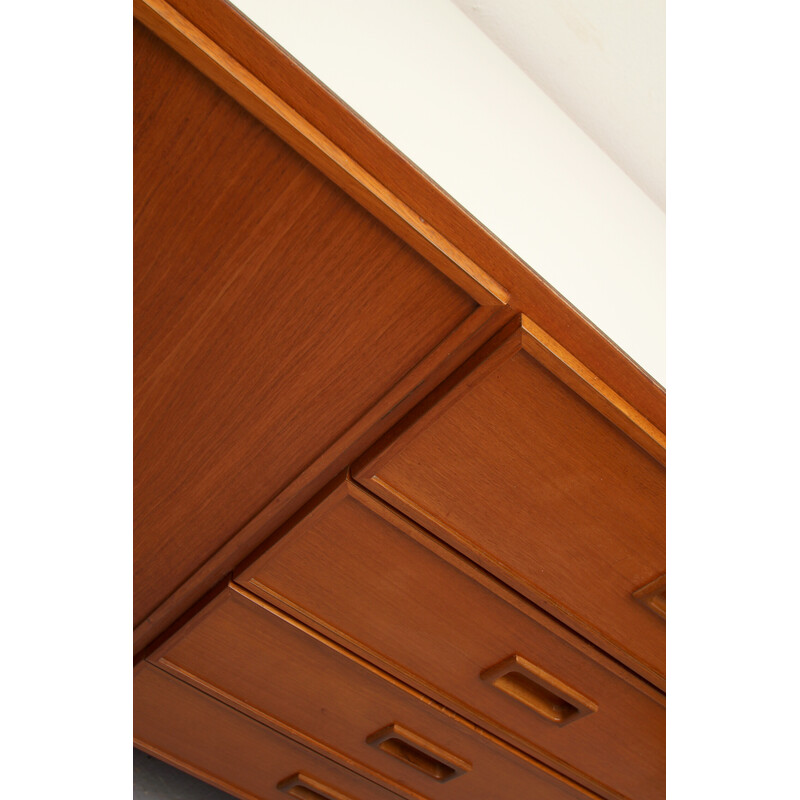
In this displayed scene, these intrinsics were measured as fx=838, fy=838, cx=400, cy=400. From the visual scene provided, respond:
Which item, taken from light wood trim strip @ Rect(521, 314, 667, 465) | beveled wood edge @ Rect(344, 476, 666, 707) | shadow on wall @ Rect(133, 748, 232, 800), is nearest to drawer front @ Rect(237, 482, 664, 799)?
beveled wood edge @ Rect(344, 476, 666, 707)

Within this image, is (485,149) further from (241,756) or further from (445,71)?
(241,756)

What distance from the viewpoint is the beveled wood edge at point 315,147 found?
18.1 inches

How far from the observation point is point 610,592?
813 mm

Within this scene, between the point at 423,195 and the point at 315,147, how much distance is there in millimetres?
83

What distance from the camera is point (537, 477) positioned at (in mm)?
707

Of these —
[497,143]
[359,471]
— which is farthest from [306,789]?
[497,143]

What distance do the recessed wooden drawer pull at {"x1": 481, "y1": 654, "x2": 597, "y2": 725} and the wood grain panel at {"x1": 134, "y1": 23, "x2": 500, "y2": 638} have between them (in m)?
0.30

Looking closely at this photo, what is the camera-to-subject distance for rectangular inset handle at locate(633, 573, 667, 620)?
80 centimetres

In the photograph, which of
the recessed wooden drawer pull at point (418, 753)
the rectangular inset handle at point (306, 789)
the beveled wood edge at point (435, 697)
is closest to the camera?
the beveled wood edge at point (435, 697)

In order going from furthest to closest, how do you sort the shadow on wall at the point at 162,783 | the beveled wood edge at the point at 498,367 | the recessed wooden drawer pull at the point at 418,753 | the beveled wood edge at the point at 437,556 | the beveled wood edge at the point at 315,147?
the shadow on wall at the point at 162,783 → the recessed wooden drawer pull at the point at 418,753 → the beveled wood edge at the point at 437,556 → the beveled wood edge at the point at 498,367 → the beveled wood edge at the point at 315,147

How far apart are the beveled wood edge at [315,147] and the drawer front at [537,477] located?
0.07m

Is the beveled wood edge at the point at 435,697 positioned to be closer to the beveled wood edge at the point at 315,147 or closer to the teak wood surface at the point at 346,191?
the teak wood surface at the point at 346,191

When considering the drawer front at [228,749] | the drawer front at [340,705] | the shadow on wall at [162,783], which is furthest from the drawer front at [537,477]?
the shadow on wall at [162,783]
